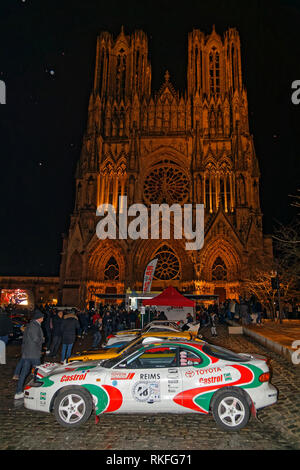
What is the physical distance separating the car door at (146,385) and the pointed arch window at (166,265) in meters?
28.8

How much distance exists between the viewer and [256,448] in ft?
14.2

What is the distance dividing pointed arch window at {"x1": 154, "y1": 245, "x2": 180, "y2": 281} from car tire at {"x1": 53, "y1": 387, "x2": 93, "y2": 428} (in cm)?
2910

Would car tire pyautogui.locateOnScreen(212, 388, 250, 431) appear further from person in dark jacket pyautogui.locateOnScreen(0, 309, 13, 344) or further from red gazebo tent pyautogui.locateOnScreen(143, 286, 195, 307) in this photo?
red gazebo tent pyautogui.locateOnScreen(143, 286, 195, 307)

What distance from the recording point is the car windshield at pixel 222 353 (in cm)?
548

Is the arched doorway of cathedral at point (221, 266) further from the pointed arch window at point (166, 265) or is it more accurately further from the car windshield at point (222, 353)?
the car windshield at point (222, 353)

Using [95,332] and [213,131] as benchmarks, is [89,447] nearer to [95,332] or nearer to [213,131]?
[95,332]

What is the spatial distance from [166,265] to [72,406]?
96.8ft

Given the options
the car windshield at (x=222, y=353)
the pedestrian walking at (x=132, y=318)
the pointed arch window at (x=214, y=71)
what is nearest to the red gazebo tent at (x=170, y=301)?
the pedestrian walking at (x=132, y=318)

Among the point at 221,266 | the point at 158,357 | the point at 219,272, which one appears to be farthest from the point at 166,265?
the point at 158,357

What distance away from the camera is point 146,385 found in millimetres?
5230

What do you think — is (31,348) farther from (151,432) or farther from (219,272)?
(219,272)

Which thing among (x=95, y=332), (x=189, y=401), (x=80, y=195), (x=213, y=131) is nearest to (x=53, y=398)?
(x=189, y=401)

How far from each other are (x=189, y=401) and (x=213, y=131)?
35.1 meters

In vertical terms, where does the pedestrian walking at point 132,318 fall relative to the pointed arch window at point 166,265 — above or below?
below
